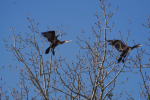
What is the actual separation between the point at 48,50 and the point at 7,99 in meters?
1.87

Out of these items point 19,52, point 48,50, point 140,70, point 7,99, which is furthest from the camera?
point 48,50

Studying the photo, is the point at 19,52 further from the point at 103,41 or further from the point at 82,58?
the point at 103,41

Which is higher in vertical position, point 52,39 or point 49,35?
point 49,35

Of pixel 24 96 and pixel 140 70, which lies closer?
pixel 140 70

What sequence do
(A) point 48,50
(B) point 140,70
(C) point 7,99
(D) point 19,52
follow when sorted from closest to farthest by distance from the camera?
(B) point 140,70
(D) point 19,52
(C) point 7,99
(A) point 48,50

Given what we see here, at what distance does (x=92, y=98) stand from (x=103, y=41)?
1.49 metres

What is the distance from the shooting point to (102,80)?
5.01 meters

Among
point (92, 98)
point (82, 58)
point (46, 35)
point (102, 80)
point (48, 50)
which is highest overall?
point (46, 35)

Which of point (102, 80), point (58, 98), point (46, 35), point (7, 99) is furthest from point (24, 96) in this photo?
point (102, 80)

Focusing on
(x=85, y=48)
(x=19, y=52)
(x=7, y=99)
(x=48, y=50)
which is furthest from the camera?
(x=48, y=50)

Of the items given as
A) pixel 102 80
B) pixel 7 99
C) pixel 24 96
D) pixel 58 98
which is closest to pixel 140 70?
pixel 102 80

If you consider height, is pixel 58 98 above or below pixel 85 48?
below

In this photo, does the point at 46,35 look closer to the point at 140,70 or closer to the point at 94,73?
the point at 94,73

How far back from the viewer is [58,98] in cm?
609
